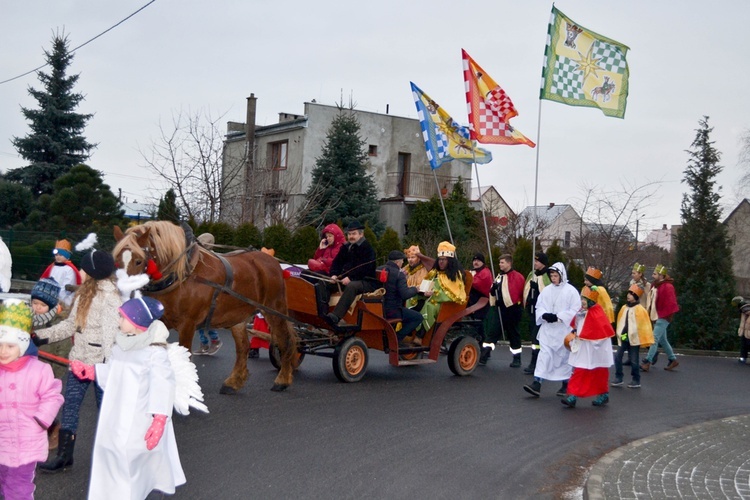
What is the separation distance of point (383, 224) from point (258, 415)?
28958 millimetres

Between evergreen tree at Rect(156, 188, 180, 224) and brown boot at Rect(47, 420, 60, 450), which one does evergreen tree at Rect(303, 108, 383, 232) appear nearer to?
evergreen tree at Rect(156, 188, 180, 224)

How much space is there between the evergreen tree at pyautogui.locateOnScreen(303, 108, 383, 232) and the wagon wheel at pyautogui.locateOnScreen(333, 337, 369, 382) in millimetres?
23890

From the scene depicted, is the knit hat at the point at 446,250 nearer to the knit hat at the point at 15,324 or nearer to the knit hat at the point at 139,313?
the knit hat at the point at 139,313

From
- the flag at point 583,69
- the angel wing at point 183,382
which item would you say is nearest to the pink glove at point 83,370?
the angel wing at point 183,382

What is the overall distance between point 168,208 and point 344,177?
1009 centimetres

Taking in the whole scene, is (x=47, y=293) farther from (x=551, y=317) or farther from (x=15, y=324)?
(x=551, y=317)

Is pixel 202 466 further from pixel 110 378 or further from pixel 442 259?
pixel 442 259

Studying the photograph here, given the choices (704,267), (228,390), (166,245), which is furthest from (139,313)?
(704,267)

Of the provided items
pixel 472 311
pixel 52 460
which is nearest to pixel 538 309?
pixel 472 311

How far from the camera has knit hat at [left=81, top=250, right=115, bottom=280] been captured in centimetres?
656

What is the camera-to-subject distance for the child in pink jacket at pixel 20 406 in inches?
195

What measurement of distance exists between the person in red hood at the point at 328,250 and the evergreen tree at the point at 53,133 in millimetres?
28564

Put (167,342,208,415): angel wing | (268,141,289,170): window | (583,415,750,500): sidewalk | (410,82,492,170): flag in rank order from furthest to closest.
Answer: (268,141,289,170): window → (410,82,492,170): flag → (583,415,750,500): sidewalk → (167,342,208,415): angel wing

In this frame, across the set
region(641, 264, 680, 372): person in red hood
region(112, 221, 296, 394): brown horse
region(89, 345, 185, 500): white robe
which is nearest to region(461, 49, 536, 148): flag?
region(641, 264, 680, 372): person in red hood
